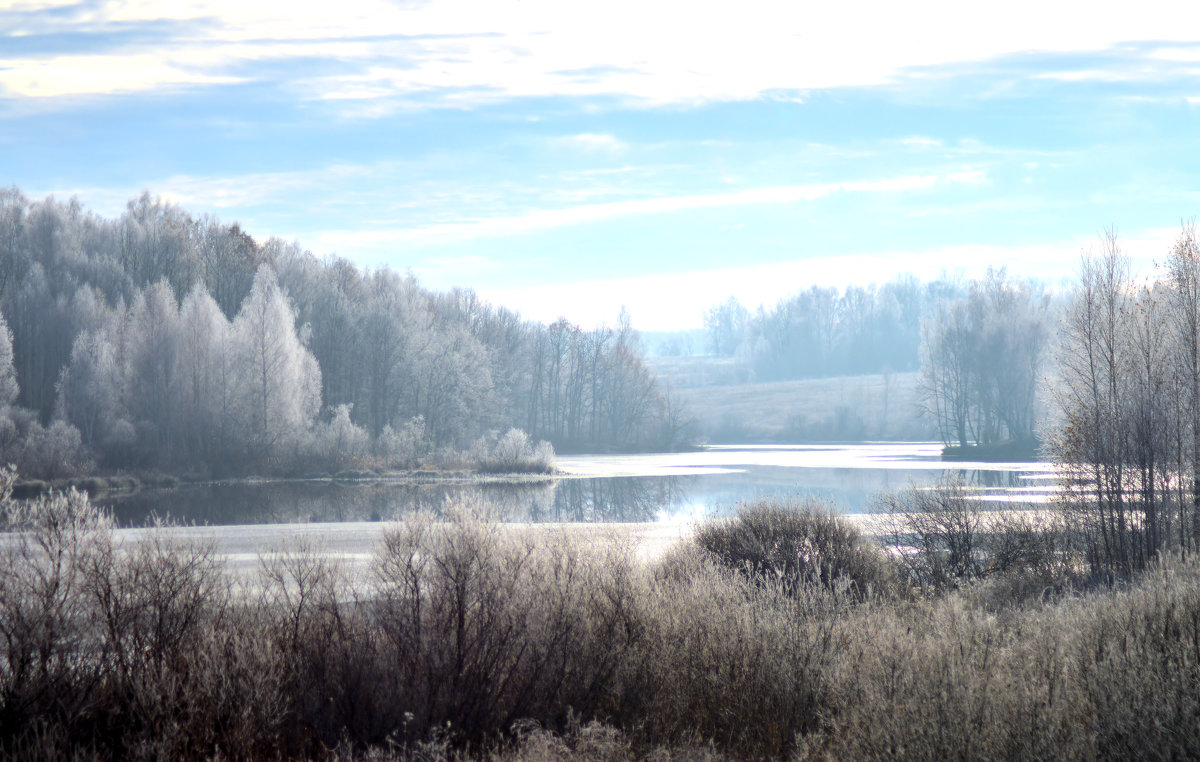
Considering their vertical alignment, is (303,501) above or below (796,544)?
below

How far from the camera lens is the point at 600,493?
44.8m

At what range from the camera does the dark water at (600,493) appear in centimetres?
3428

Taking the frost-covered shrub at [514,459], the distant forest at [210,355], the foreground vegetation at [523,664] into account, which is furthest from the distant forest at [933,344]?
the distant forest at [210,355]

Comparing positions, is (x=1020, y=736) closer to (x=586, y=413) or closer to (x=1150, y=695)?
(x=1150, y=695)

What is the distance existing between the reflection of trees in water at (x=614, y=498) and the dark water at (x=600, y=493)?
5cm

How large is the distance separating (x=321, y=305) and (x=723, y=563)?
60.3m

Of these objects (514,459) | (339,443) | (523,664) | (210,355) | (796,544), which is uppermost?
(210,355)

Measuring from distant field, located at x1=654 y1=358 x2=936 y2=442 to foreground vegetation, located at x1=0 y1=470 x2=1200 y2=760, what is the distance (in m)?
87.9

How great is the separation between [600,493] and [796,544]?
88.6 ft

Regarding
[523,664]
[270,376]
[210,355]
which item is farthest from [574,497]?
[523,664]

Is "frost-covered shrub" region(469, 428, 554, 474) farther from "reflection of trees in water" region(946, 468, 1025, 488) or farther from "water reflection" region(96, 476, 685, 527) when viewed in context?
"reflection of trees in water" region(946, 468, 1025, 488)

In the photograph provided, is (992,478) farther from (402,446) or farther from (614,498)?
(402,446)

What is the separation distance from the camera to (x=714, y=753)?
9.27 m

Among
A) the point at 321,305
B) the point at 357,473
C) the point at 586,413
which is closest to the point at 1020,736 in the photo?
the point at 357,473
